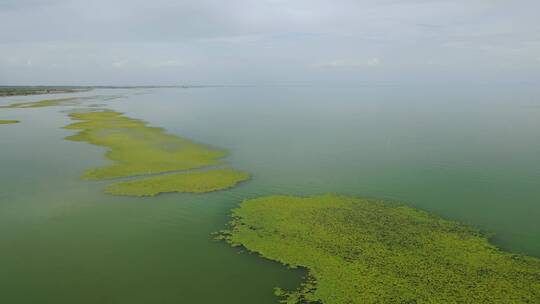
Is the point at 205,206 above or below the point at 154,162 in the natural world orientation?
below

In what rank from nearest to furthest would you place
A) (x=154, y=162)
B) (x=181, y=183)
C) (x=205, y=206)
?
(x=205, y=206) → (x=181, y=183) → (x=154, y=162)

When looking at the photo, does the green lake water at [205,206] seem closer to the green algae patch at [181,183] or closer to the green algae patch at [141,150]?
the green algae patch at [181,183]

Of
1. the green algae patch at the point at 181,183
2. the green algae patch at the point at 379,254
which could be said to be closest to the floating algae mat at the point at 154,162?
the green algae patch at the point at 181,183

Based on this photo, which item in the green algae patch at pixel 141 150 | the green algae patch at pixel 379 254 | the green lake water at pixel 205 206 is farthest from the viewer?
the green algae patch at pixel 141 150

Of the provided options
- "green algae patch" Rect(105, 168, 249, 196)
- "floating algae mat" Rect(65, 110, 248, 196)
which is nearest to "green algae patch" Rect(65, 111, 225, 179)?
"floating algae mat" Rect(65, 110, 248, 196)

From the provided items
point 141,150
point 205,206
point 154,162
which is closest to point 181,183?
point 205,206

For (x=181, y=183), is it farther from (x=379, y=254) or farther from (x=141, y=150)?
(x=379, y=254)

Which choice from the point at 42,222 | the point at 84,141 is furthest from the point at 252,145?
the point at 42,222

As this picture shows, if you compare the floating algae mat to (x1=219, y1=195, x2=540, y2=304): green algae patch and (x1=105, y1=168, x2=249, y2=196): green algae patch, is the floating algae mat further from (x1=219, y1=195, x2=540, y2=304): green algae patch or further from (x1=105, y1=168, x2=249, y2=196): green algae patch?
(x1=219, y1=195, x2=540, y2=304): green algae patch
